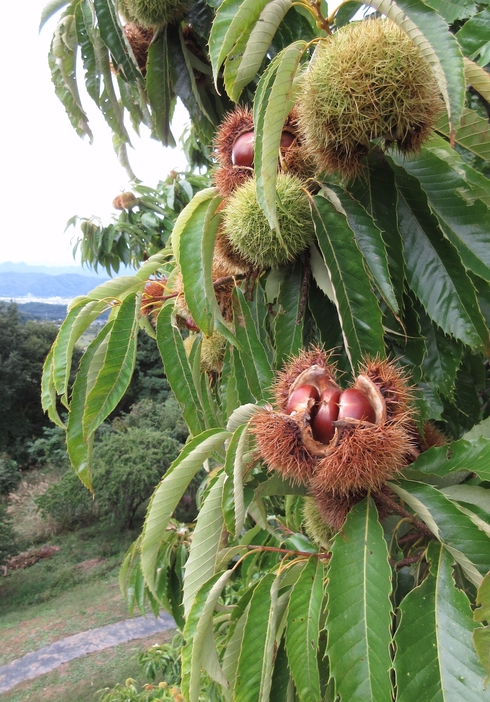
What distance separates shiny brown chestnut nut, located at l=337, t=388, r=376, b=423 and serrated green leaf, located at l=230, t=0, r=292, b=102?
0.49 meters

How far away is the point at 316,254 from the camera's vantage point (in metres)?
0.87

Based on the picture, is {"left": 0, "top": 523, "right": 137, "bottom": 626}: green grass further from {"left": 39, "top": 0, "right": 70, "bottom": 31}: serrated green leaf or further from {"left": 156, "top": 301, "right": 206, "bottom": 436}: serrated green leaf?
{"left": 39, "top": 0, "right": 70, "bottom": 31}: serrated green leaf

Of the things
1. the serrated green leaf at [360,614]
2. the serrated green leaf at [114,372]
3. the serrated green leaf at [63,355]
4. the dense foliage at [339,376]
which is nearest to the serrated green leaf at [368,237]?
the dense foliage at [339,376]

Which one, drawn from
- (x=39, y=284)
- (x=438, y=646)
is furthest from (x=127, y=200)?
(x=39, y=284)

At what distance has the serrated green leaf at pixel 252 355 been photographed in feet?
2.92

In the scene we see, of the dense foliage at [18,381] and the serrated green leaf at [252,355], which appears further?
the dense foliage at [18,381]

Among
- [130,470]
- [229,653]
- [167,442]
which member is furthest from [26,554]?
[229,653]

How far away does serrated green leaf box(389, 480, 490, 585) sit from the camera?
0.62 meters

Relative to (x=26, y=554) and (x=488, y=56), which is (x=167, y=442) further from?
(x=488, y=56)

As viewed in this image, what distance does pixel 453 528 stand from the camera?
644mm

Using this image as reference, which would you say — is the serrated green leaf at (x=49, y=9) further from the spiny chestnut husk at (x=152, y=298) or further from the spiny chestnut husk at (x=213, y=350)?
the spiny chestnut husk at (x=213, y=350)

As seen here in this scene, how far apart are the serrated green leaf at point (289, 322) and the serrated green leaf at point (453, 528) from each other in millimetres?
301

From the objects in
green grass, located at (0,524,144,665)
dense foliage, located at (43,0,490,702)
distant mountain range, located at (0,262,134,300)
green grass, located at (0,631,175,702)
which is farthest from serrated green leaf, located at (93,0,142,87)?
distant mountain range, located at (0,262,134,300)

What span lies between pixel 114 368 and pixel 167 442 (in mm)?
9373
